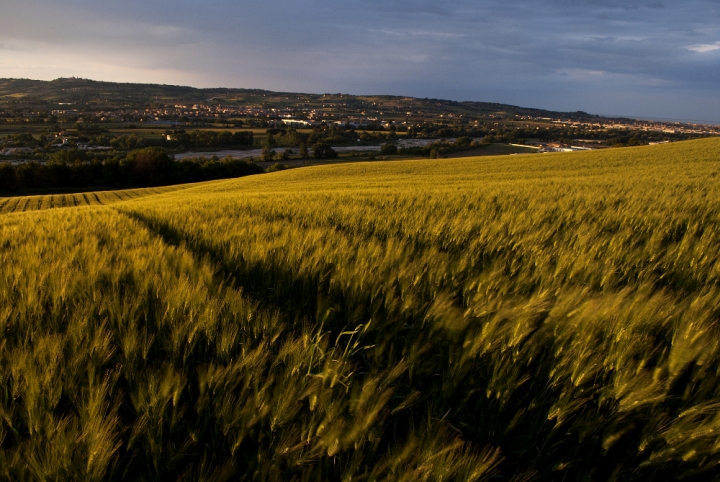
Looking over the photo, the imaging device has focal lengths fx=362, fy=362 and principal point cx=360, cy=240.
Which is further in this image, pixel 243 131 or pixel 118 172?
pixel 243 131

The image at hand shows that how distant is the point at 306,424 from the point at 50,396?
0.72 metres

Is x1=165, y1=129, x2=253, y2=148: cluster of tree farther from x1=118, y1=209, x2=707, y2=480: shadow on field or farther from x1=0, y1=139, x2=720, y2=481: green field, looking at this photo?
x1=118, y1=209, x2=707, y2=480: shadow on field

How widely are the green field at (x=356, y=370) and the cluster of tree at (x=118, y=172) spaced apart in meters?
58.3

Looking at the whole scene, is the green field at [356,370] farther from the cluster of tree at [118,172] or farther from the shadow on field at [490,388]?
the cluster of tree at [118,172]

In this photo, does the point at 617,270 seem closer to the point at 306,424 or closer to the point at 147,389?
the point at 306,424

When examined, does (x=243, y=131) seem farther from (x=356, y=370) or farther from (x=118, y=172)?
(x=356, y=370)

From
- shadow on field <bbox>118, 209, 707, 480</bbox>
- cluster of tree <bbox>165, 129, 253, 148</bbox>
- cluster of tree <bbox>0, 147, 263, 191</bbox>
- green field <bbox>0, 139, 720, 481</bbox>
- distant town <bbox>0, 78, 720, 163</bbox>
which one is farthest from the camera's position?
cluster of tree <bbox>165, 129, 253, 148</bbox>

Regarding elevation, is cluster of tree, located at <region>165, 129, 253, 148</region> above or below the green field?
above

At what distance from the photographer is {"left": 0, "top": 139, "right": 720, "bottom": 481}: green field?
3.16ft

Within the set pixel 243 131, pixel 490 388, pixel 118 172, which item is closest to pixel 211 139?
→ pixel 243 131

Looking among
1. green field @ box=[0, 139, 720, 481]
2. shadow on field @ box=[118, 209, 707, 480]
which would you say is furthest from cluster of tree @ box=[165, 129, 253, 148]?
shadow on field @ box=[118, 209, 707, 480]

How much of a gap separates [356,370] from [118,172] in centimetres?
6298

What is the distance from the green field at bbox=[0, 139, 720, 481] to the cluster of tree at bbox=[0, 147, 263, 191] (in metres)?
58.3

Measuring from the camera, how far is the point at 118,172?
5266 cm
